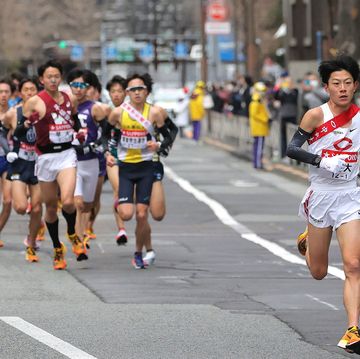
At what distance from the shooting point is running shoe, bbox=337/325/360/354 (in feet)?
29.8

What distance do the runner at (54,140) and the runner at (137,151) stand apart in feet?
1.72

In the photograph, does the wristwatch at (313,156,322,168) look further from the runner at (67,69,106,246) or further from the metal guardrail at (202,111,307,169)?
the metal guardrail at (202,111,307,169)

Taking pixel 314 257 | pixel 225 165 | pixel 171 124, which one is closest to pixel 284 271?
pixel 171 124

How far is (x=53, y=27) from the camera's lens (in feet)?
481

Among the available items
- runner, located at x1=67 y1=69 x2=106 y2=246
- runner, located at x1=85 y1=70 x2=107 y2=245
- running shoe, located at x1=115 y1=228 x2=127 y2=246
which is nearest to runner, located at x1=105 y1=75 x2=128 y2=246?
running shoe, located at x1=115 y1=228 x2=127 y2=246

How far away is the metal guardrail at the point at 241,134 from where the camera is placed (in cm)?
3200

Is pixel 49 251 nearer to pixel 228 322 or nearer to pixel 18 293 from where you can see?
pixel 18 293

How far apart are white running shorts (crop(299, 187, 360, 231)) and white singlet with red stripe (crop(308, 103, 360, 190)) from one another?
0.05 metres

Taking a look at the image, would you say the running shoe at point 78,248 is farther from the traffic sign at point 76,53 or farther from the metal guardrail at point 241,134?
the traffic sign at point 76,53

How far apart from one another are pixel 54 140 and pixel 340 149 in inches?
201

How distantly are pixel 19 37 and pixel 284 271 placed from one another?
11441 cm

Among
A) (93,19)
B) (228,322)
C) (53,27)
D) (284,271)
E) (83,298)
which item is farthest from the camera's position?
(93,19)

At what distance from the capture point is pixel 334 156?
388 inches

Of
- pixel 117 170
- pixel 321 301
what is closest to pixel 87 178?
pixel 117 170
